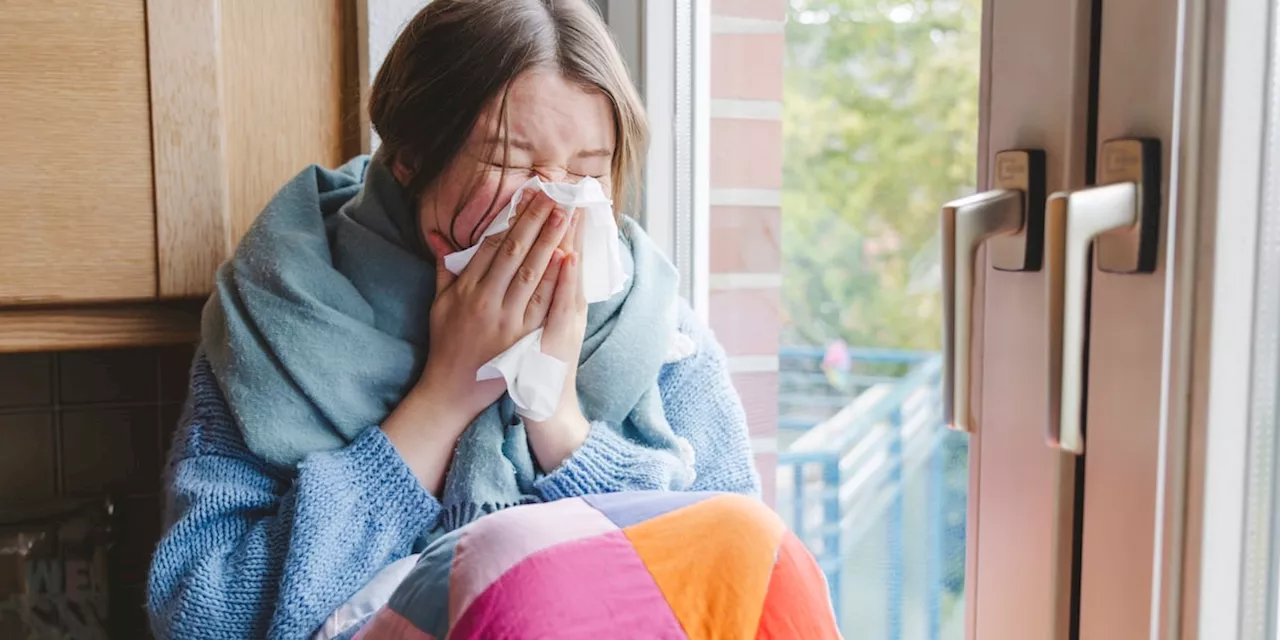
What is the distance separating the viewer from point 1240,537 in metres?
0.50

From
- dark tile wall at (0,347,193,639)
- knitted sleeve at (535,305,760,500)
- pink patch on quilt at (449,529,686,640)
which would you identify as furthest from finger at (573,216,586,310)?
dark tile wall at (0,347,193,639)

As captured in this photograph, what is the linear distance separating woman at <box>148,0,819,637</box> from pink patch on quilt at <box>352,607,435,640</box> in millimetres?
194

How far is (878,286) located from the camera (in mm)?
756

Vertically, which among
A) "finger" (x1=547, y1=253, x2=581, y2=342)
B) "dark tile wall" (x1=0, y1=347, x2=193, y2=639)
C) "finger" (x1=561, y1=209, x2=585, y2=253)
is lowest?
"dark tile wall" (x1=0, y1=347, x2=193, y2=639)

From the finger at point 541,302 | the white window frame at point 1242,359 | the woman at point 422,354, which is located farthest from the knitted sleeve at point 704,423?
the white window frame at point 1242,359

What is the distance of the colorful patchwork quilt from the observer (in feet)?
1.70

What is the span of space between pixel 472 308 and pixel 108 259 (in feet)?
1.28

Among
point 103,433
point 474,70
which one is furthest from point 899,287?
point 103,433

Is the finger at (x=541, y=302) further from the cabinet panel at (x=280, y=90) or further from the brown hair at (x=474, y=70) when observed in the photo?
the cabinet panel at (x=280, y=90)

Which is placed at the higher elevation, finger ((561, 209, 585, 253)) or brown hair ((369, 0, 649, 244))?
brown hair ((369, 0, 649, 244))

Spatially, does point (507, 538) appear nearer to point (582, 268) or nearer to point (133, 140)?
point (582, 268)

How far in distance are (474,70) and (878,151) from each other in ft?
1.11

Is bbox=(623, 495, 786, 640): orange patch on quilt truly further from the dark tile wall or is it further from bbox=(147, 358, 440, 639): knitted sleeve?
the dark tile wall

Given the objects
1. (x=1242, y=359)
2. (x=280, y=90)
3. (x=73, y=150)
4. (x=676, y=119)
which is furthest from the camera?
(x=676, y=119)
